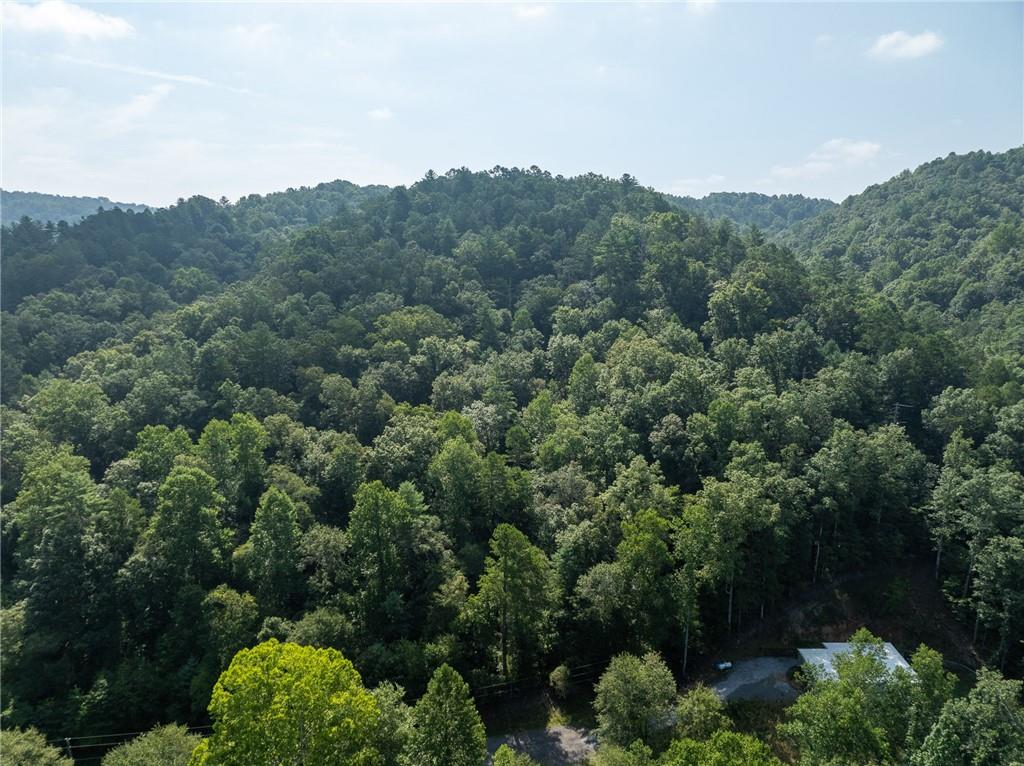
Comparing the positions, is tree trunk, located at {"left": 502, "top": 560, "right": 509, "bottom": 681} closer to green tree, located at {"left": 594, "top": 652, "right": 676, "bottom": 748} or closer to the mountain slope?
green tree, located at {"left": 594, "top": 652, "right": 676, "bottom": 748}

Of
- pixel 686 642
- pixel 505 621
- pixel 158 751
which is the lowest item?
pixel 686 642

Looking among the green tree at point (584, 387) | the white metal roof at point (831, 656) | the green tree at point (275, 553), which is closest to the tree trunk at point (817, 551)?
the white metal roof at point (831, 656)

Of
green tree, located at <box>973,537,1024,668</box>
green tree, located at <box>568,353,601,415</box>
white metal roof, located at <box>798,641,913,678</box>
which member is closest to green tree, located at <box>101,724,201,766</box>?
white metal roof, located at <box>798,641,913,678</box>

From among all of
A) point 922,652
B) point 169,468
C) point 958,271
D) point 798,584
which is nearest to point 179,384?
→ point 169,468

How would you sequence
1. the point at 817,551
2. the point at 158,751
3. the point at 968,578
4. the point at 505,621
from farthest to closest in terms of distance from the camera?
the point at 817,551, the point at 968,578, the point at 505,621, the point at 158,751

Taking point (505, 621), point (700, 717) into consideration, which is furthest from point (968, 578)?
point (505, 621)

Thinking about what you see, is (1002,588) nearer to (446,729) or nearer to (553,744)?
(553,744)

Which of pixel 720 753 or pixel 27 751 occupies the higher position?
pixel 720 753
